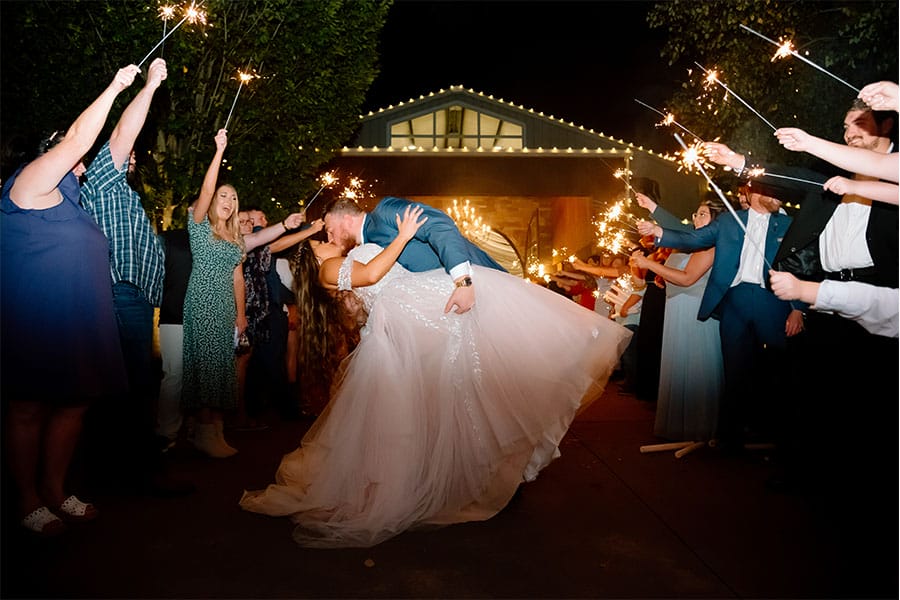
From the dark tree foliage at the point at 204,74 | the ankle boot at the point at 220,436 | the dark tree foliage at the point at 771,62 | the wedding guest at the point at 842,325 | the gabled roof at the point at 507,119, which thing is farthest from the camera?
the gabled roof at the point at 507,119

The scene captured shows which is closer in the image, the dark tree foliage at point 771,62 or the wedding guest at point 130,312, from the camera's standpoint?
the wedding guest at point 130,312

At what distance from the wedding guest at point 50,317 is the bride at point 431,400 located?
1.13 m

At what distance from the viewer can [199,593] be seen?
118 inches

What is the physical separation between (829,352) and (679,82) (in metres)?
8.71

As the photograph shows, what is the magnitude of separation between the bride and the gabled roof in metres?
19.2

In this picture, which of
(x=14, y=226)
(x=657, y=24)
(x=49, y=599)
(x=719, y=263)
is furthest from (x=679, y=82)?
(x=49, y=599)

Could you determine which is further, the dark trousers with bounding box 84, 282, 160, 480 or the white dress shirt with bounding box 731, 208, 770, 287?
the white dress shirt with bounding box 731, 208, 770, 287

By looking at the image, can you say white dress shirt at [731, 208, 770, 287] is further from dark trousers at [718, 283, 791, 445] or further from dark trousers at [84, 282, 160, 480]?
dark trousers at [84, 282, 160, 480]

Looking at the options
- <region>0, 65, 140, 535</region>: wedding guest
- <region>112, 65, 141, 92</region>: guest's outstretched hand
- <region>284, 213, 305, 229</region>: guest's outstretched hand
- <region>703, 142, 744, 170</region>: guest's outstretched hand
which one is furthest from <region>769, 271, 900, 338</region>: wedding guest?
<region>284, 213, 305, 229</region>: guest's outstretched hand

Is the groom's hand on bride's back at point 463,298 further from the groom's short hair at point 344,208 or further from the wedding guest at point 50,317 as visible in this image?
the wedding guest at point 50,317

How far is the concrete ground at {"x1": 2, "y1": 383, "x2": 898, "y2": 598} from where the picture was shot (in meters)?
3.01

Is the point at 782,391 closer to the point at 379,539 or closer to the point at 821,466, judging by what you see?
the point at 821,466

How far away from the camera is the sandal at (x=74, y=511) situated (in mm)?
3848

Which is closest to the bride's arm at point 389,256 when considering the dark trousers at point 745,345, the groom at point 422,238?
the groom at point 422,238
